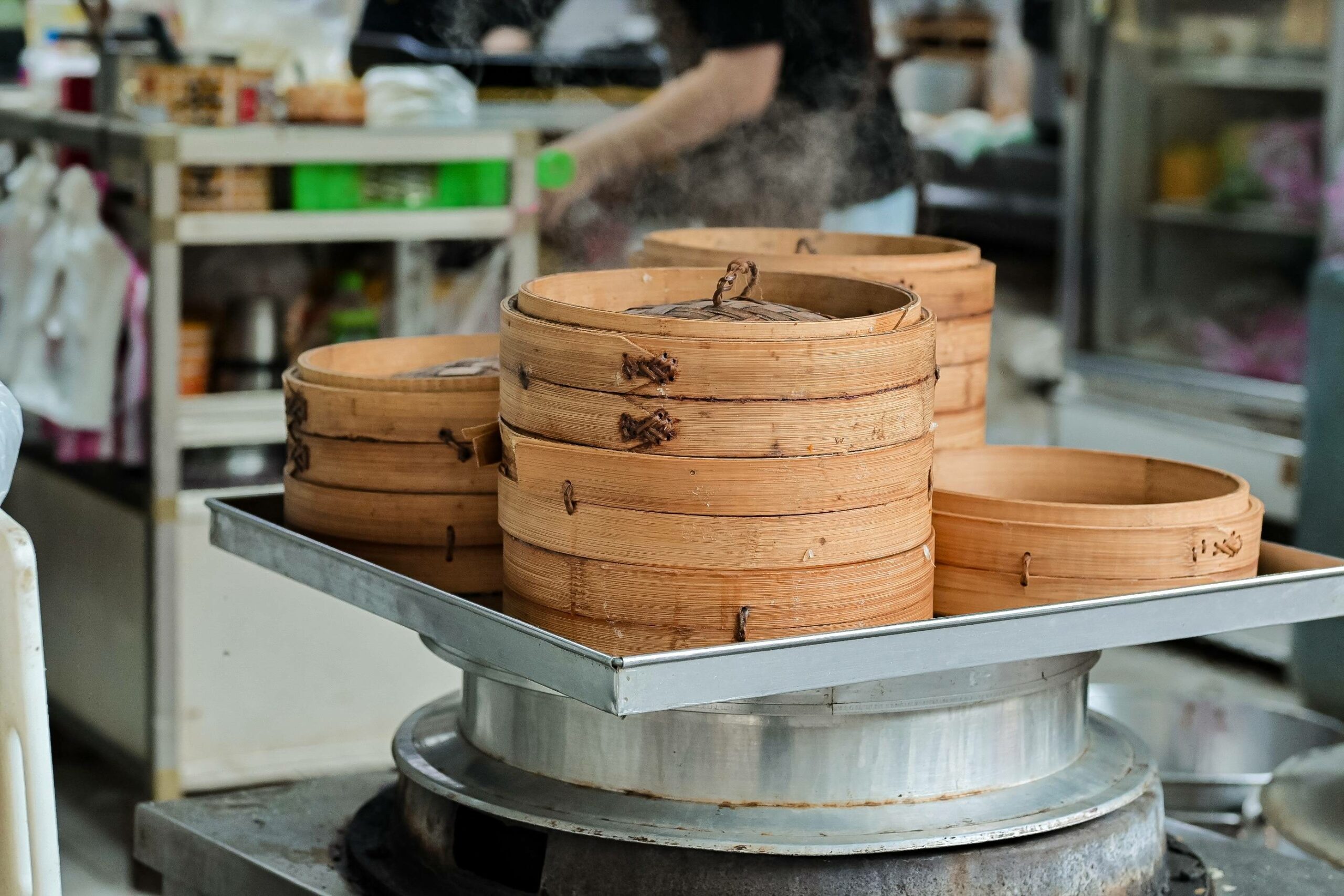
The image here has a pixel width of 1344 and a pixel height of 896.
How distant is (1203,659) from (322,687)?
2422 mm

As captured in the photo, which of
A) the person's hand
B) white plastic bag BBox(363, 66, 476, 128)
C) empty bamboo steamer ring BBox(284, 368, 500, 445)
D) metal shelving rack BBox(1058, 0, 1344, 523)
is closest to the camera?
empty bamboo steamer ring BBox(284, 368, 500, 445)

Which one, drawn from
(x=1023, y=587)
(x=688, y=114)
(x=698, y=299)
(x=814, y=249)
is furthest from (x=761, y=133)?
(x=1023, y=587)

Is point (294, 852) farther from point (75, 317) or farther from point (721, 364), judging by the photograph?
point (75, 317)

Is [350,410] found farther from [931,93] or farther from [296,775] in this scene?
[931,93]

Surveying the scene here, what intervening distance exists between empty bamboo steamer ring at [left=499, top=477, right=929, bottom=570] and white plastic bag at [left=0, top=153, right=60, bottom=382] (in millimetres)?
2290

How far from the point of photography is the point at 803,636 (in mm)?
1102

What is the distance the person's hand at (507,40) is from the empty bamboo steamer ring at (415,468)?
289 cm

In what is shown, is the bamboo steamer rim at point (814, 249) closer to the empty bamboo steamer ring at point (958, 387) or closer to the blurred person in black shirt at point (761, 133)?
the empty bamboo steamer ring at point (958, 387)

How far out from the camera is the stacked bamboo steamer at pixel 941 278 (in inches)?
57.7

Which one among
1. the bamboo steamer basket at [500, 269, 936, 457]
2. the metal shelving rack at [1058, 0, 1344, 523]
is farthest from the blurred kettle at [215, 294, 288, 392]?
the metal shelving rack at [1058, 0, 1344, 523]

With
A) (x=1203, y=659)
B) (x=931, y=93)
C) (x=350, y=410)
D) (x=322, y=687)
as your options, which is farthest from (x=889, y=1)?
(x=350, y=410)

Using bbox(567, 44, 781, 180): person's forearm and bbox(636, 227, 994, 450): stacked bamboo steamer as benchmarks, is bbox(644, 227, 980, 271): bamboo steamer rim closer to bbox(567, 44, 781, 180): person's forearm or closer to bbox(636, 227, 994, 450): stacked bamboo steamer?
bbox(636, 227, 994, 450): stacked bamboo steamer

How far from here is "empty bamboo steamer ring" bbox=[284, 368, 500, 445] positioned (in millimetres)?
1402

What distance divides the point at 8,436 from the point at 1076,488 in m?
0.91
